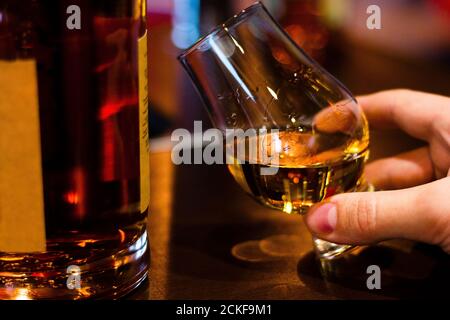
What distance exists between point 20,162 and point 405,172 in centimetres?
40

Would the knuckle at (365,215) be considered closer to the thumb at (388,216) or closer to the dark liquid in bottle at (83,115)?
the thumb at (388,216)

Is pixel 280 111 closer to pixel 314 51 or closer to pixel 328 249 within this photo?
pixel 328 249

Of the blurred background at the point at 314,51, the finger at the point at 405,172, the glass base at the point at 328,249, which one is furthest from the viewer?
the blurred background at the point at 314,51

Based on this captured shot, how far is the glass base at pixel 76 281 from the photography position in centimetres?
51

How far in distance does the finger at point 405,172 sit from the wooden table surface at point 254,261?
0.11m

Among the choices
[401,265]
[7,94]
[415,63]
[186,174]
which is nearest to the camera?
[7,94]

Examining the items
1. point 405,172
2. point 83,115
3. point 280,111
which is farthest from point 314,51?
point 83,115

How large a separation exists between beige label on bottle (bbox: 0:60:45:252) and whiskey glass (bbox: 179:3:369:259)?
0.13 m

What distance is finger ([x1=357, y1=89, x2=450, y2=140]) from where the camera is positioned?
67 cm

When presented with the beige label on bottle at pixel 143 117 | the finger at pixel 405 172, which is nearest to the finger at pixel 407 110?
the finger at pixel 405 172
